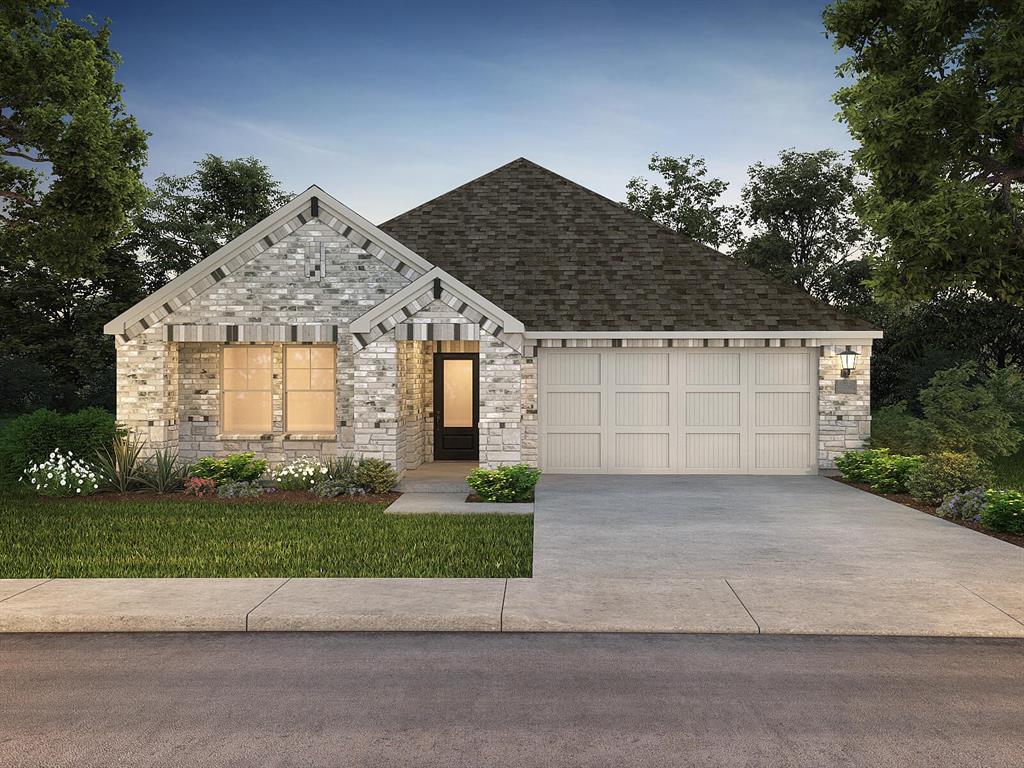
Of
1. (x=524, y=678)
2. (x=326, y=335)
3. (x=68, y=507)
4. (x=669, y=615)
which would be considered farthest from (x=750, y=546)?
(x=68, y=507)

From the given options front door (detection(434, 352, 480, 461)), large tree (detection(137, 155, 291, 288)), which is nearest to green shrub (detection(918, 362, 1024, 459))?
front door (detection(434, 352, 480, 461))

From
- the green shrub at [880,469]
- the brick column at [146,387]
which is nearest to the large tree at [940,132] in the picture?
the green shrub at [880,469]

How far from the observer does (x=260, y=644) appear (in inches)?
247

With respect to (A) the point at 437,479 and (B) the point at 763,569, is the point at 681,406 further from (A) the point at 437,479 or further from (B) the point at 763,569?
(B) the point at 763,569

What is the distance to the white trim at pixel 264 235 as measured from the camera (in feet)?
50.5

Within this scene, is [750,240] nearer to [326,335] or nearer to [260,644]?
[326,335]

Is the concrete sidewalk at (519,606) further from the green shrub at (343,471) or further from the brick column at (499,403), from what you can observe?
the brick column at (499,403)

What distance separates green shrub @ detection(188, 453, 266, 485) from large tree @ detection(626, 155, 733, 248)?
1900 centimetres

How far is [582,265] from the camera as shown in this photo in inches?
720

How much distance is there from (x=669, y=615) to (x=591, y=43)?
1654 centimetres

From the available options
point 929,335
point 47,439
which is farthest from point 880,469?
point 47,439

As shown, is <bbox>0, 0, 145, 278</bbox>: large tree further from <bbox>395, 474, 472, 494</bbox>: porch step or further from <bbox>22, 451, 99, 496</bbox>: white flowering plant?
<bbox>395, 474, 472, 494</bbox>: porch step

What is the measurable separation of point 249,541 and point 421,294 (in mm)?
6108

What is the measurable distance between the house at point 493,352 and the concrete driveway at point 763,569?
3.34 meters
